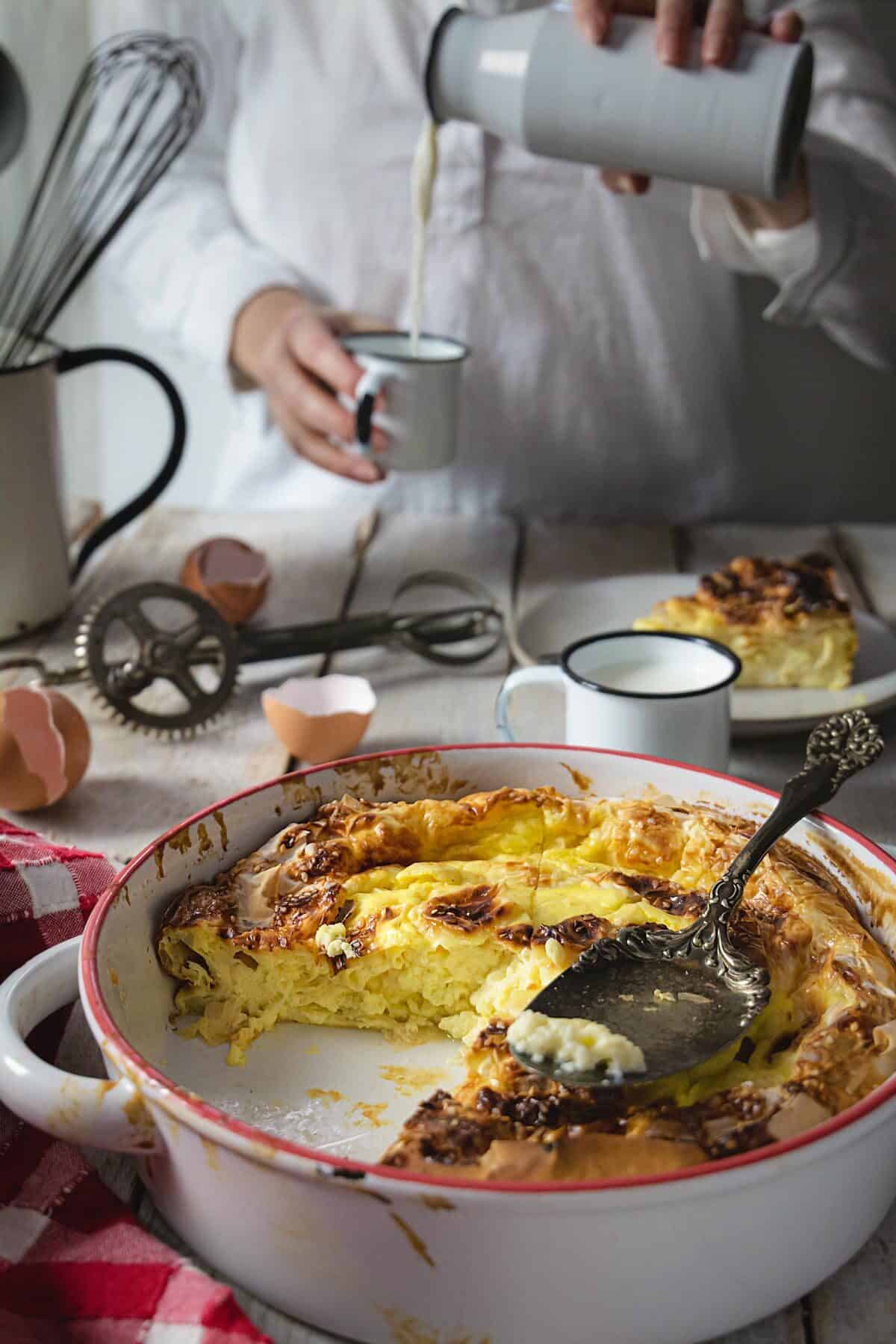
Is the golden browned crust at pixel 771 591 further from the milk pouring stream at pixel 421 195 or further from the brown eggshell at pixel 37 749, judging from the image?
the brown eggshell at pixel 37 749

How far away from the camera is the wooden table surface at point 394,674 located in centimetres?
81

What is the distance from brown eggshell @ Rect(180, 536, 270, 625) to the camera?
5.81ft

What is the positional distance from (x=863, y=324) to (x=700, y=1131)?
1.68 meters

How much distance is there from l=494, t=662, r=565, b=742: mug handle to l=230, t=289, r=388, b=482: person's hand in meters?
→ 0.54

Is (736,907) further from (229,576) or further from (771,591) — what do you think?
(229,576)

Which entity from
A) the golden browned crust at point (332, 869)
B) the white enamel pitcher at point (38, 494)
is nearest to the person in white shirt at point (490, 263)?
the white enamel pitcher at point (38, 494)

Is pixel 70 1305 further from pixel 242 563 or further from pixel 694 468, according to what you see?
pixel 694 468

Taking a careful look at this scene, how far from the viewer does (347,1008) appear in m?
1.04

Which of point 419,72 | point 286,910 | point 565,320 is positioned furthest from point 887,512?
point 286,910

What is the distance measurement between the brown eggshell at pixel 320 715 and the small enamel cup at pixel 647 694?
0.51 ft

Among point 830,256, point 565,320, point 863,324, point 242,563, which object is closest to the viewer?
point 242,563

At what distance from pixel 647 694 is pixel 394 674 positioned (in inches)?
19.6

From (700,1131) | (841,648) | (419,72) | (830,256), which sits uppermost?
(419,72)

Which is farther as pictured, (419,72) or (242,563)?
(419,72)
